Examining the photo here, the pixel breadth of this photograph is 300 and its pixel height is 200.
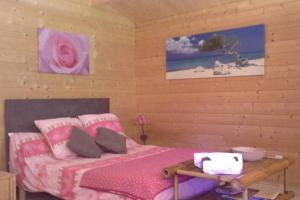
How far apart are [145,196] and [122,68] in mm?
2994

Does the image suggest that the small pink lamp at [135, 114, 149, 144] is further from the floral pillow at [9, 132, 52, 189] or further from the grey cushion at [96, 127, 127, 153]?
the floral pillow at [9, 132, 52, 189]

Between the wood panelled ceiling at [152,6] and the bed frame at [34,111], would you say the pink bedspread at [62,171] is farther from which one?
the wood panelled ceiling at [152,6]

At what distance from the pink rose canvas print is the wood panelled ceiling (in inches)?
26.1

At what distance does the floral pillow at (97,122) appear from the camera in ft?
12.1

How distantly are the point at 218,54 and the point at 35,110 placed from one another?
240cm

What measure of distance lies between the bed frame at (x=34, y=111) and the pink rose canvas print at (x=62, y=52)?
1.32 ft

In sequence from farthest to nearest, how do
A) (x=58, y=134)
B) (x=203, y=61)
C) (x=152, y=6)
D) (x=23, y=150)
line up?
(x=152, y=6), (x=203, y=61), (x=58, y=134), (x=23, y=150)

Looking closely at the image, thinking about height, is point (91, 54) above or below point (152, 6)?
below

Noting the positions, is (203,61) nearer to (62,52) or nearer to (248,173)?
(62,52)

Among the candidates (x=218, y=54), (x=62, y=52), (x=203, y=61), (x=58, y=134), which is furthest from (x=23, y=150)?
(x=218, y=54)

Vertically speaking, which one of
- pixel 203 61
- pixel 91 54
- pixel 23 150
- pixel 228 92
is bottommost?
pixel 23 150

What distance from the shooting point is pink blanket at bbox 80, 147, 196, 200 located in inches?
87.8

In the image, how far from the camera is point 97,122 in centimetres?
379

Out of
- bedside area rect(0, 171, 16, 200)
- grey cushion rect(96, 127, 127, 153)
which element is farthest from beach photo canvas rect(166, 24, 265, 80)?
bedside area rect(0, 171, 16, 200)
